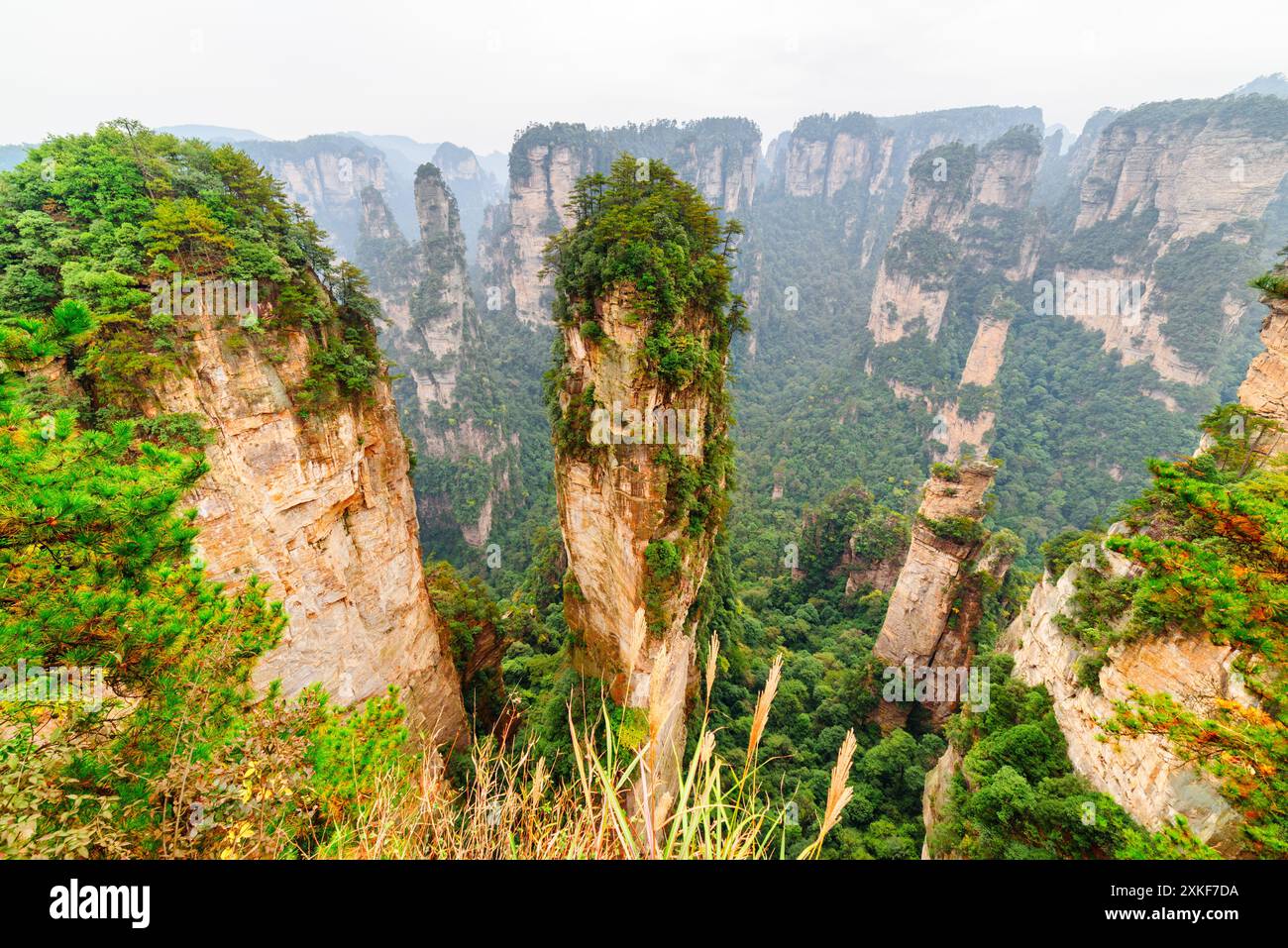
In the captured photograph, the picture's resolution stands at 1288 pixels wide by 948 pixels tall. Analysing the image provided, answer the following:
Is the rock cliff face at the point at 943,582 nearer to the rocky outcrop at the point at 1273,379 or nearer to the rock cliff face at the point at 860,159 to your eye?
the rocky outcrop at the point at 1273,379

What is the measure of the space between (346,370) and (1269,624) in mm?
15475

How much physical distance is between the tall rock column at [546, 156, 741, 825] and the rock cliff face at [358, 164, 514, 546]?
3816cm

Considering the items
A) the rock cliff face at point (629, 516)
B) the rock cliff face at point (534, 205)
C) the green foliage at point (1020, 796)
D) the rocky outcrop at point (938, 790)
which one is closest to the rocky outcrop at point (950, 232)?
the rock cliff face at point (534, 205)

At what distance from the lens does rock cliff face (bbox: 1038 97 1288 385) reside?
45906 millimetres

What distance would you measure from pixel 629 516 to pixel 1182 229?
71.6 meters

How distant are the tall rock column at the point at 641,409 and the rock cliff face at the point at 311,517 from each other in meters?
4.87

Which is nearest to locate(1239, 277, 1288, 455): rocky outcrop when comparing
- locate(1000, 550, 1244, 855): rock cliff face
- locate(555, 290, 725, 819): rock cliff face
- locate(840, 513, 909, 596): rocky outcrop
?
locate(1000, 550, 1244, 855): rock cliff face

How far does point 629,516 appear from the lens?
13688mm

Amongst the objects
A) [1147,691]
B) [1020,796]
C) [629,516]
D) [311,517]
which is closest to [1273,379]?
[1147,691]

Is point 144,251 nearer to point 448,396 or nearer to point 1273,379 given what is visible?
point 1273,379

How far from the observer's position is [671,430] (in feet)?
43.5

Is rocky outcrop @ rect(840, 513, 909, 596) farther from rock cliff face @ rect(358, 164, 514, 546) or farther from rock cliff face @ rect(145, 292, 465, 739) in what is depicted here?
rock cliff face @ rect(358, 164, 514, 546)
